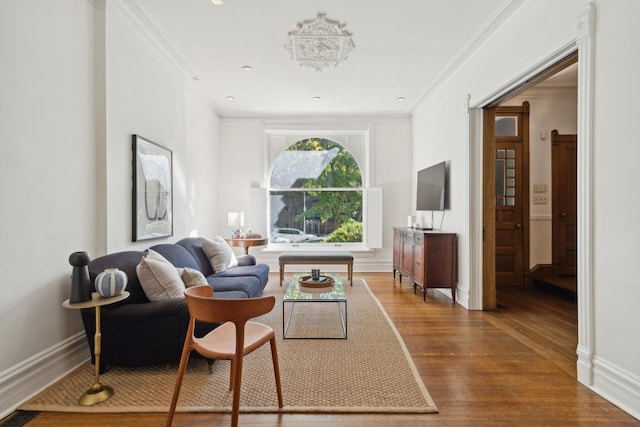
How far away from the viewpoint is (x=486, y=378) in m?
2.22

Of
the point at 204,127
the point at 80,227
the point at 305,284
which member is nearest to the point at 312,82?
the point at 204,127

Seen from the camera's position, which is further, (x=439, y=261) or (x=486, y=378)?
(x=439, y=261)

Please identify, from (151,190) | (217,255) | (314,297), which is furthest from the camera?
(217,255)

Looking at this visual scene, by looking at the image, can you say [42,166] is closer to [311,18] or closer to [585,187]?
[311,18]

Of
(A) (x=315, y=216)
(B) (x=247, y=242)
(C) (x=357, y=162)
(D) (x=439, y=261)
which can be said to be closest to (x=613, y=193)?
(D) (x=439, y=261)

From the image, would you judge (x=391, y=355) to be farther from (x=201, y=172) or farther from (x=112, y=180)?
(x=201, y=172)

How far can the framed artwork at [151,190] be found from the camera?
3.03 m

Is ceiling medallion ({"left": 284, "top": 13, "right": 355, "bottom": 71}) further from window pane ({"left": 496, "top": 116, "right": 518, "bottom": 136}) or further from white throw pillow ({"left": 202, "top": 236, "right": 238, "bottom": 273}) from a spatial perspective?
window pane ({"left": 496, "top": 116, "right": 518, "bottom": 136})

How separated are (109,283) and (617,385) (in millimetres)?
3106

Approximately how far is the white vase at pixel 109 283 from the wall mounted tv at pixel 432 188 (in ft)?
12.2

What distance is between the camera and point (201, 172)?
498 centimetres

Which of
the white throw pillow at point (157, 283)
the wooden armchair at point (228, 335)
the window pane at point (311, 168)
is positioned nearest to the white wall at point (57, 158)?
the white throw pillow at point (157, 283)

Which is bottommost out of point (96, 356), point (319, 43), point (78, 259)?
point (96, 356)

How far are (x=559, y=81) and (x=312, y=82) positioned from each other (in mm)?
3425
